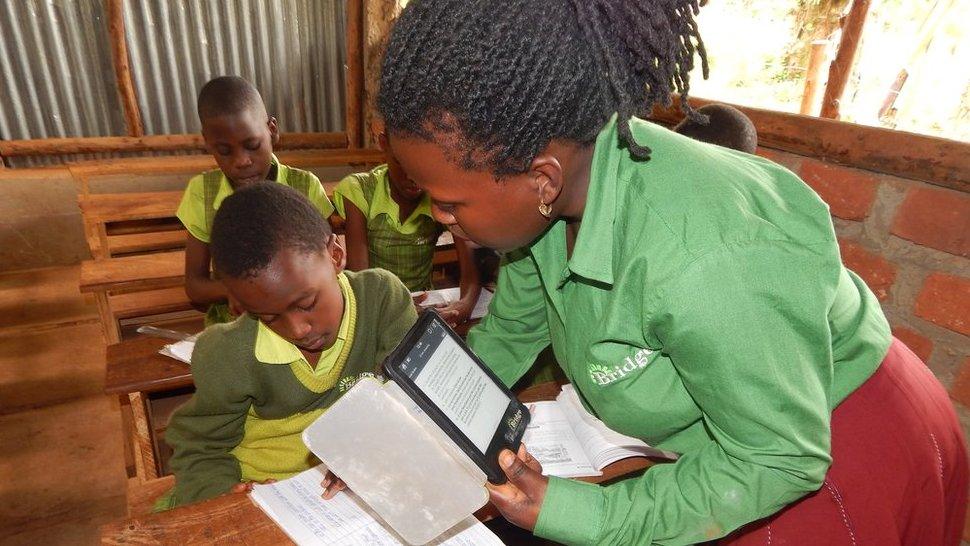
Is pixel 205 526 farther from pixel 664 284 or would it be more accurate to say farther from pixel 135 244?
pixel 135 244

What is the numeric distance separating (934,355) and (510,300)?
1.09 m

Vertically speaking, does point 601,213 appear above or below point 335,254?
above

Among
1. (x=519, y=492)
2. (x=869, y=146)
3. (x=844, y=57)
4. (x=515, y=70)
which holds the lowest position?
(x=519, y=492)

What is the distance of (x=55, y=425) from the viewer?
2.61m

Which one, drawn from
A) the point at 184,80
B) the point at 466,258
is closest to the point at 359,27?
the point at 184,80

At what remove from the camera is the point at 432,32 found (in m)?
0.64

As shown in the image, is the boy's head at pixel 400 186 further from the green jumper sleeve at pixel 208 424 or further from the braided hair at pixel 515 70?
→ the braided hair at pixel 515 70

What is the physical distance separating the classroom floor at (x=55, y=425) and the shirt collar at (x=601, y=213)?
2.27m

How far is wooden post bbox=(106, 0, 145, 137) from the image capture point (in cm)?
362

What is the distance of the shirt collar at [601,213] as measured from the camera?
0.71 m

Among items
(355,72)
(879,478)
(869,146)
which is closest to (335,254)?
(879,478)

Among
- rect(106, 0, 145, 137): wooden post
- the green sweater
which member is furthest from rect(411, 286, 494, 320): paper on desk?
rect(106, 0, 145, 137): wooden post

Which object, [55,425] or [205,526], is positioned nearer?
[205,526]

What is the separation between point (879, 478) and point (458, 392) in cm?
61
